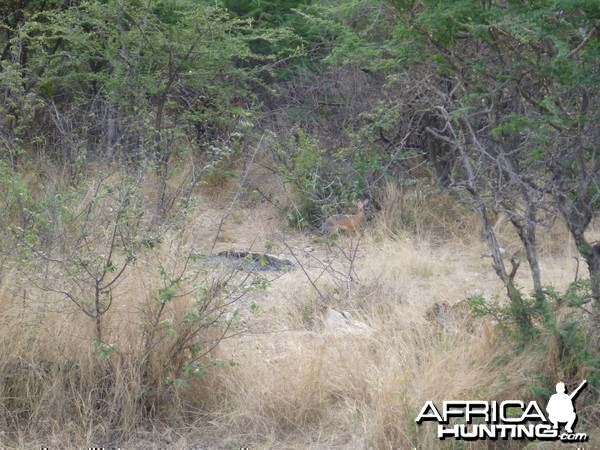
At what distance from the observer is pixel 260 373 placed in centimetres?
434

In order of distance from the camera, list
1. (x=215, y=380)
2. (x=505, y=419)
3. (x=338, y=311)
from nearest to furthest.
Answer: (x=505, y=419), (x=215, y=380), (x=338, y=311)

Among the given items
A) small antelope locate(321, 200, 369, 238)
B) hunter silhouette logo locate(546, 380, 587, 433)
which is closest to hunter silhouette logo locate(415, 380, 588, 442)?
hunter silhouette logo locate(546, 380, 587, 433)

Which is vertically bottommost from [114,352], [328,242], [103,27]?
[328,242]

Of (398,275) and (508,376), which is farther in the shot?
(398,275)

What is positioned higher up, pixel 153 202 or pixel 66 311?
pixel 66 311

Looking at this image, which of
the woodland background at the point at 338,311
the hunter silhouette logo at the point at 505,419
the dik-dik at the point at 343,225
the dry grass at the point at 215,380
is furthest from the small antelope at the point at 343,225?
the hunter silhouette logo at the point at 505,419

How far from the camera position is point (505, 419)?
3.68 meters

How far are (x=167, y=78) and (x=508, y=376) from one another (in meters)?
7.01

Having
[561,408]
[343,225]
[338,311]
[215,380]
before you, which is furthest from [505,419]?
[343,225]

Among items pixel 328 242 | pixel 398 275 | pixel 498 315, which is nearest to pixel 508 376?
pixel 498 315

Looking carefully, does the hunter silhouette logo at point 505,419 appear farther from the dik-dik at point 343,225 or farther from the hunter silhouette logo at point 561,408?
the dik-dik at point 343,225

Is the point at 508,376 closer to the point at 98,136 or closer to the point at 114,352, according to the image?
the point at 114,352

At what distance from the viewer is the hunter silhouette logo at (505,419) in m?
3.63

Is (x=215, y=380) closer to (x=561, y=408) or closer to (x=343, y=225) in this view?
(x=561, y=408)
